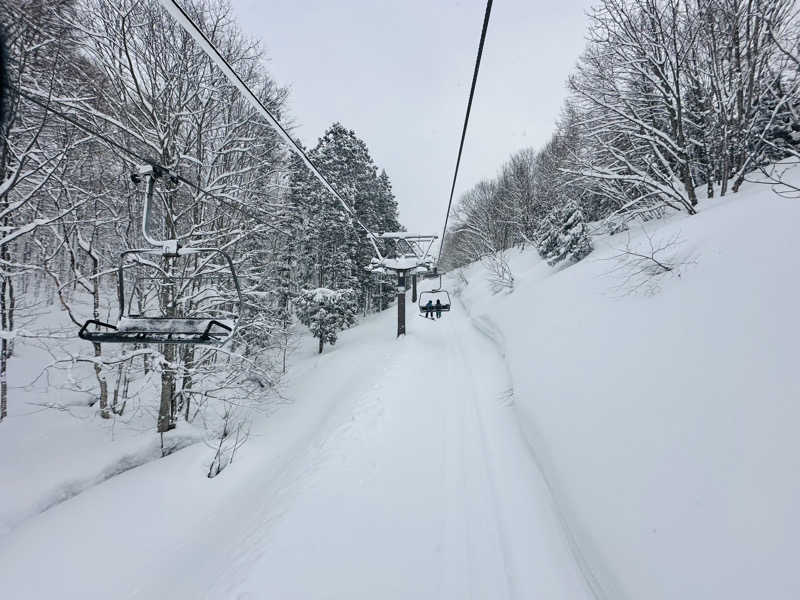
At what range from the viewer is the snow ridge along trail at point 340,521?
9.65 feet

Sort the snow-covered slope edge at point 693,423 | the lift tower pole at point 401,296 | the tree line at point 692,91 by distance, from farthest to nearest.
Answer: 1. the lift tower pole at point 401,296
2. the tree line at point 692,91
3. the snow-covered slope edge at point 693,423

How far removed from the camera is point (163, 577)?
12.8 feet

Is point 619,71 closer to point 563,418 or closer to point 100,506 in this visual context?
point 563,418

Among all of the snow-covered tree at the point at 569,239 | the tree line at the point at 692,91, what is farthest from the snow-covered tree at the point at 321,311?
the tree line at the point at 692,91

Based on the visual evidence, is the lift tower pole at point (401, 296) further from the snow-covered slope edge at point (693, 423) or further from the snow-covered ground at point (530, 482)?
the snow-covered slope edge at point (693, 423)

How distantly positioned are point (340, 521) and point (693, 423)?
4069mm

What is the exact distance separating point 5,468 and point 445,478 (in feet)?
30.3

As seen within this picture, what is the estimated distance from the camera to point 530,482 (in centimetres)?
410

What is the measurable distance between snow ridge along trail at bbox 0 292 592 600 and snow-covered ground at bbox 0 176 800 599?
0.09 ft

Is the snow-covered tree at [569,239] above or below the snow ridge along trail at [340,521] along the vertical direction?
above

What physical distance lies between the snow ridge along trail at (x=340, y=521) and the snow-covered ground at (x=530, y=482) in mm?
26

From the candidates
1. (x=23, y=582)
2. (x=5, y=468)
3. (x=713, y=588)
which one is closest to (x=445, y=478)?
(x=713, y=588)

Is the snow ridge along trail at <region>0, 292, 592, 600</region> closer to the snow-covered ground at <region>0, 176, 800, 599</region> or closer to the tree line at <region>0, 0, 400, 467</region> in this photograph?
the snow-covered ground at <region>0, 176, 800, 599</region>

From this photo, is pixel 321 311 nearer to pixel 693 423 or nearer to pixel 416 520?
pixel 416 520
